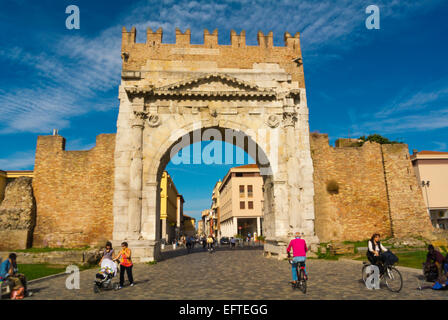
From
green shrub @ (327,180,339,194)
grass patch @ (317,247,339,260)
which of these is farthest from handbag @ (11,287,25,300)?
green shrub @ (327,180,339,194)

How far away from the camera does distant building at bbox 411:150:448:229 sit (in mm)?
36375

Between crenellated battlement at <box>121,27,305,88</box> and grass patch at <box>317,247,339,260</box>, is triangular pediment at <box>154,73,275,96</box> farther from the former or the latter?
grass patch at <box>317,247,339,260</box>

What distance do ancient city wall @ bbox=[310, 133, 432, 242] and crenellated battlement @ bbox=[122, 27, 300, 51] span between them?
6.94 m

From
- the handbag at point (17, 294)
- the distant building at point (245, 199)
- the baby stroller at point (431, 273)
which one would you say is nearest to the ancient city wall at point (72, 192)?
the handbag at point (17, 294)

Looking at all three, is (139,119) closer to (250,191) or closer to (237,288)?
(237,288)

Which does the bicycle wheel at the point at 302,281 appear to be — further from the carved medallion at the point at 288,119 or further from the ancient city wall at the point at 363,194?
the ancient city wall at the point at 363,194

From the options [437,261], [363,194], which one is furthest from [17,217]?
[363,194]

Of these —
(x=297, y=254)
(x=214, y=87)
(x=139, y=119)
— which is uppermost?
(x=214, y=87)

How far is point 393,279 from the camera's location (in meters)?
7.67

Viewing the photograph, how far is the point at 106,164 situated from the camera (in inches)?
803

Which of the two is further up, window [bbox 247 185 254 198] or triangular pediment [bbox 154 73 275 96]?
triangular pediment [bbox 154 73 275 96]

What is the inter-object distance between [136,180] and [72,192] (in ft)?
19.8
